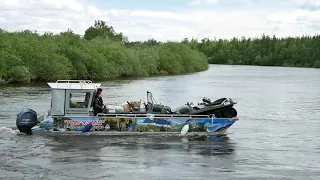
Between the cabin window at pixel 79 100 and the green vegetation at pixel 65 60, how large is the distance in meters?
40.9

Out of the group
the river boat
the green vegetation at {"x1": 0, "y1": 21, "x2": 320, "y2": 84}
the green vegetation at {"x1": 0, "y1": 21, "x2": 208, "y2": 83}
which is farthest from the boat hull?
the green vegetation at {"x1": 0, "y1": 21, "x2": 208, "y2": 83}

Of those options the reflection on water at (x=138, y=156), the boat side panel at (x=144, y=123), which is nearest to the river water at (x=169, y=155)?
the reflection on water at (x=138, y=156)

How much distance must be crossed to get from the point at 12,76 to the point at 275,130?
4350cm

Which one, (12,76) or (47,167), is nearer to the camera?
(47,167)

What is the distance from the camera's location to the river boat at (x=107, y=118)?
24.2m

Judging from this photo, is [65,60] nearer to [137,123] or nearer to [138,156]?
[137,123]

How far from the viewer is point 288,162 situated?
2067 centimetres

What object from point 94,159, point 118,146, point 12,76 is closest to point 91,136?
point 118,146

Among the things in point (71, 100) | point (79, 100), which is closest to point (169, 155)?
point (79, 100)

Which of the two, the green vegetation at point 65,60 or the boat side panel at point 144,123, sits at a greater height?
the green vegetation at point 65,60

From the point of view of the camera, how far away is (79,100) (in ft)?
80.2

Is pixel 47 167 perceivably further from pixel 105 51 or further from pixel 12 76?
pixel 105 51

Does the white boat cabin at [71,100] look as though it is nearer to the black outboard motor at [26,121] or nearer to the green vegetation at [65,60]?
the black outboard motor at [26,121]

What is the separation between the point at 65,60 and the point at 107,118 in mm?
52916
